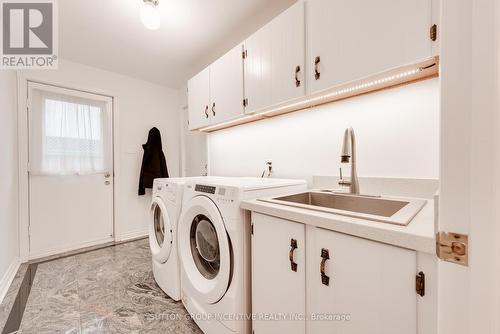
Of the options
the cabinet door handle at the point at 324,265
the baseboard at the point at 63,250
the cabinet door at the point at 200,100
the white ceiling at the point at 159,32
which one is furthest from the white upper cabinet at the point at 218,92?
the baseboard at the point at 63,250

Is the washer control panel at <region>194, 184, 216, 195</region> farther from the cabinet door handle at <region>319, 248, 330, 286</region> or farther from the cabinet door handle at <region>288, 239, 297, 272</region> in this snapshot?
the cabinet door handle at <region>319, 248, 330, 286</region>

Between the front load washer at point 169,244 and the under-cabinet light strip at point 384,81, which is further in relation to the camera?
the front load washer at point 169,244

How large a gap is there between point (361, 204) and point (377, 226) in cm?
57

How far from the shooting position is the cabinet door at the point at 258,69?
1489 millimetres

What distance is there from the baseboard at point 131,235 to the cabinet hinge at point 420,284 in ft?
10.8

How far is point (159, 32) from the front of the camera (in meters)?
2.04

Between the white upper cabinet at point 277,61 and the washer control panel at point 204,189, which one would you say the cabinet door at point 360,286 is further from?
the white upper cabinet at point 277,61

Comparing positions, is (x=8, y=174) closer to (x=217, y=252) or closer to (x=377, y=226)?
(x=217, y=252)

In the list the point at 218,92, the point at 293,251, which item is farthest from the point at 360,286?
the point at 218,92

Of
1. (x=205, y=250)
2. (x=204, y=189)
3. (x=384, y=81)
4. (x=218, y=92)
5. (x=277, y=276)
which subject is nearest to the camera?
(x=277, y=276)

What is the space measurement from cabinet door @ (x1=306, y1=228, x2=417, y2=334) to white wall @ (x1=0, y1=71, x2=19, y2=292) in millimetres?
2486

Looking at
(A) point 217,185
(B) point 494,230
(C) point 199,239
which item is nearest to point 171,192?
(C) point 199,239

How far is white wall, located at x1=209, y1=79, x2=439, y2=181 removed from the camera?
1.14 m

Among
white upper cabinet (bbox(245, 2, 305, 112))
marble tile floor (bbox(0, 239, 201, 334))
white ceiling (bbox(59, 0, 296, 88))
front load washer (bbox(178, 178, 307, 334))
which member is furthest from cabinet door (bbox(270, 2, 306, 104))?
marble tile floor (bbox(0, 239, 201, 334))
